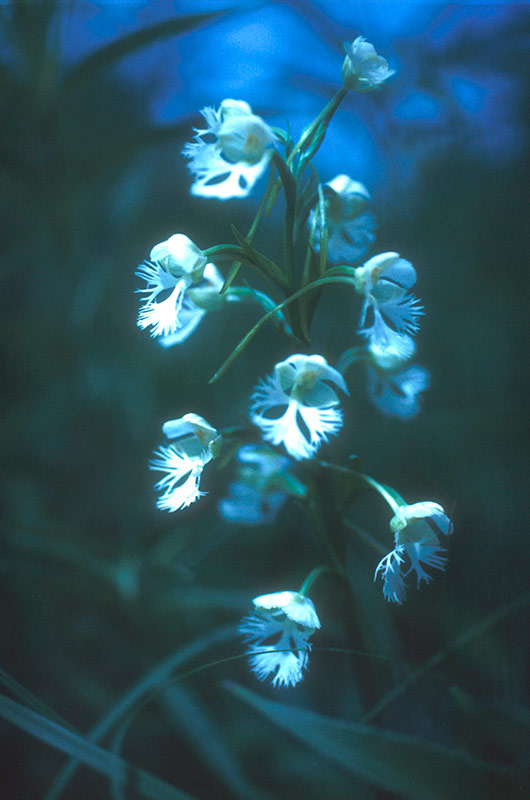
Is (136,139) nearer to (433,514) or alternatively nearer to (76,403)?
(76,403)

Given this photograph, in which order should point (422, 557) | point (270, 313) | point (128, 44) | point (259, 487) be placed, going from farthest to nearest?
point (128, 44) → point (259, 487) → point (422, 557) → point (270, 313)

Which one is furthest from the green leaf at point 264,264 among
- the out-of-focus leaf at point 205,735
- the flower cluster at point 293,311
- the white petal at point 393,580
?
the out-of-focus leaf at point 205,735

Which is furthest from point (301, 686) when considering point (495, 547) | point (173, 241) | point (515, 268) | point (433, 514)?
point (515, 268)

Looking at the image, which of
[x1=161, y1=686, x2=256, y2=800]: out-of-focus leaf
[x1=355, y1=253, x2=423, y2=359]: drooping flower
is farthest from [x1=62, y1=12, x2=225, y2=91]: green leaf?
[x1=161, y1=686, x2=256, y2=800]: out-of-focus leaf

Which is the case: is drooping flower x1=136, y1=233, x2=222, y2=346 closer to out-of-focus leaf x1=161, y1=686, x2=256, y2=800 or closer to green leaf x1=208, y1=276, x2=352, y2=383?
green leaf x1=208, y1=276, x2=352, y2=383

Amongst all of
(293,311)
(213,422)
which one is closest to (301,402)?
(293,311)

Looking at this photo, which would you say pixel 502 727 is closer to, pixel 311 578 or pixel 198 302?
pixel 311 578

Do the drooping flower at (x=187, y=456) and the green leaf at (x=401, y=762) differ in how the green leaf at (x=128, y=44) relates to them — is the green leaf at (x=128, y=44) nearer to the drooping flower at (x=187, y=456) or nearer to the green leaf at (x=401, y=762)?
the drooping flower at (x=187, y=456)
